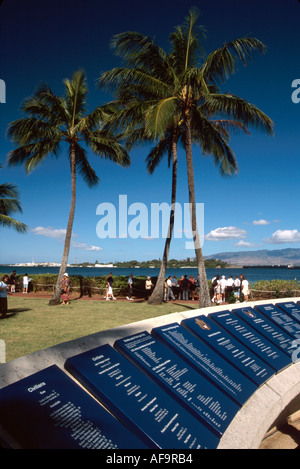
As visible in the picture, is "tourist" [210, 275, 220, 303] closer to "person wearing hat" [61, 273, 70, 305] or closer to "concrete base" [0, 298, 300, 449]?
"person wearing hat" [61, 273, 70, 305]

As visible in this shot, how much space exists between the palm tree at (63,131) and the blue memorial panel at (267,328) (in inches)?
443

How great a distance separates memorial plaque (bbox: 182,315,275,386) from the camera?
9.13 feet

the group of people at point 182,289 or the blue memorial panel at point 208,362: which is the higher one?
the blue memorial panel at point 208,362

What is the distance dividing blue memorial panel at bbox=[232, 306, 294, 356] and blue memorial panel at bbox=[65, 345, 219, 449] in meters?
1.84

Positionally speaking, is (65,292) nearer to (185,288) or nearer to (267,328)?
(185,288)

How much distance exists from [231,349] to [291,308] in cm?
213

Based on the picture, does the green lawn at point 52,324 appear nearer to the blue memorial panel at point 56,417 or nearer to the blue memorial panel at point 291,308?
the blue memorial panel at point 56,417

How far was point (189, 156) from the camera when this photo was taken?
1134 centimetres

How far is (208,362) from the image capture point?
8.57 ft

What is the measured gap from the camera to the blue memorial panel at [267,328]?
348cm

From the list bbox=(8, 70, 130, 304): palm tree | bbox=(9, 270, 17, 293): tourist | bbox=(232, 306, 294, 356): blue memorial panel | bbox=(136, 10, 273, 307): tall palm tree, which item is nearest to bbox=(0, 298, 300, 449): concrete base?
bbox=(232, 306, 294, 356): blue memorial panel

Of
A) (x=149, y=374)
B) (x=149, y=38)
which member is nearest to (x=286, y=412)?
(x=149, y=374)

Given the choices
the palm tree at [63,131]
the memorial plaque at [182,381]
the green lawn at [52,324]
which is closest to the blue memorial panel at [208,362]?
the memorial plaque at [182,381]
